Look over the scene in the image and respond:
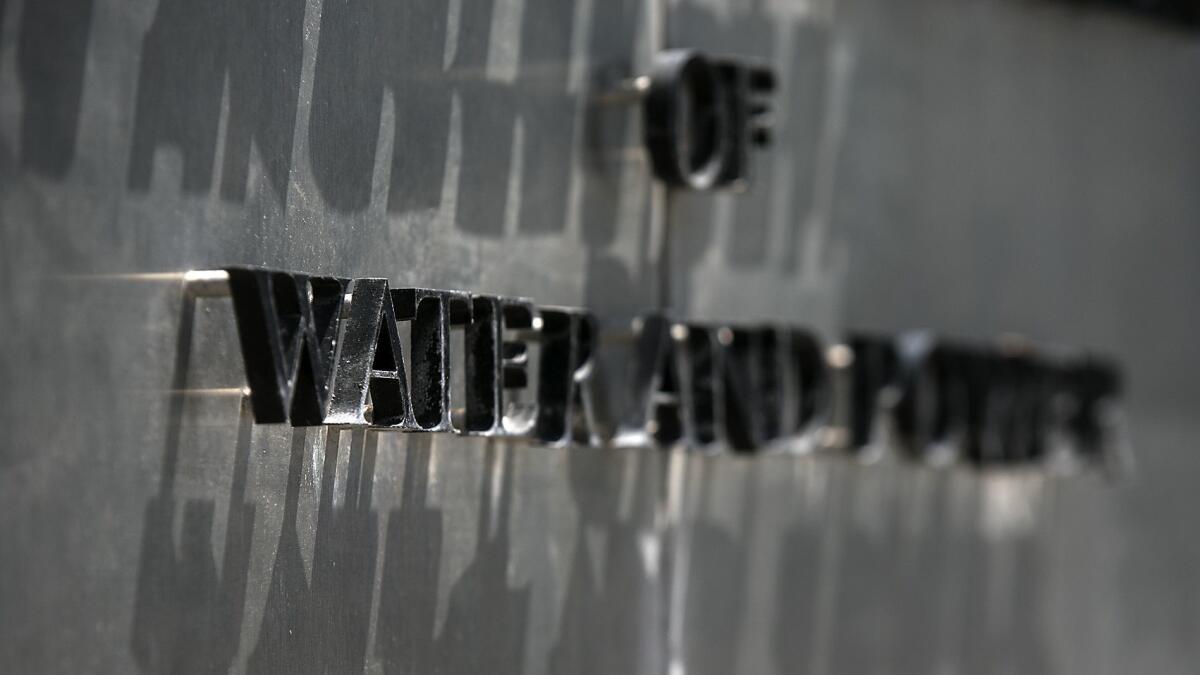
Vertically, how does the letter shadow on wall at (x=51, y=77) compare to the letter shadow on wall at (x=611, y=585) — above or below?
above

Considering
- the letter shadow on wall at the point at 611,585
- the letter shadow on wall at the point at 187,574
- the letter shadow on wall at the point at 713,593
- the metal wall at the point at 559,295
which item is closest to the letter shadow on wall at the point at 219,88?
the metal wall at the point at 559,295

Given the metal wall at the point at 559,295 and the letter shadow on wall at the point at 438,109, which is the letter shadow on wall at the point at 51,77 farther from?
the letter shadow on wall at the point at 438,109

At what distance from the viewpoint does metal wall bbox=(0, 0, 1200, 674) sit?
225 cm

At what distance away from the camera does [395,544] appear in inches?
109

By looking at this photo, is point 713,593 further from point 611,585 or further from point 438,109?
point 438,109

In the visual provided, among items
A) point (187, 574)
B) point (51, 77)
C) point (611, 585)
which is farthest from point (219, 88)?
point (611, 585)

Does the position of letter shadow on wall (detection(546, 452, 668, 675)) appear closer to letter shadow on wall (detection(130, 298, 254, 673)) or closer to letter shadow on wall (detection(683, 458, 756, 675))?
letter shadow on wall (detection(683, 458, 756, 675))

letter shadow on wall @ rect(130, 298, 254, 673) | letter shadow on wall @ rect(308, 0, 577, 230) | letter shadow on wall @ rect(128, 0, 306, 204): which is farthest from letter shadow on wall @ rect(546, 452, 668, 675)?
letter shadow on wall @ rect(128, 0, 306, 204)

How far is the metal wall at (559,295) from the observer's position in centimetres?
225

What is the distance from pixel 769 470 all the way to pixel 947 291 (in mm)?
848

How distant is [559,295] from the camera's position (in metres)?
3.15

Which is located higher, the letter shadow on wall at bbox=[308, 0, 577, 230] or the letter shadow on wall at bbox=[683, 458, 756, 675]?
the letter shadow on wall at bbox=[308, 0, 577, 230]

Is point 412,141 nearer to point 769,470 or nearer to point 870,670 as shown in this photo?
point 769,470

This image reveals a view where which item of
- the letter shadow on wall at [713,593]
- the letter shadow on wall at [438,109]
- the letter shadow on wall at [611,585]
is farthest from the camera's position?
the letter shadow on wall at [713,593]
